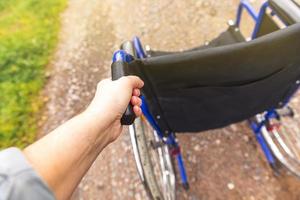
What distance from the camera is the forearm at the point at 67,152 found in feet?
2.36

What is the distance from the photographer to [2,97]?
2430 millimetres

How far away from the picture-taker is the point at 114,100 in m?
0.89

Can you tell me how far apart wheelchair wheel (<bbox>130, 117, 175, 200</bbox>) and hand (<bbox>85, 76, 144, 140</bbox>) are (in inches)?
8.1

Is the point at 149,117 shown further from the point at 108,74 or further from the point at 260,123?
the point at 108,74

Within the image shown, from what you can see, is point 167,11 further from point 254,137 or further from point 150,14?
point 254,137

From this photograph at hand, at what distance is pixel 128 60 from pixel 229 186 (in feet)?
3.65

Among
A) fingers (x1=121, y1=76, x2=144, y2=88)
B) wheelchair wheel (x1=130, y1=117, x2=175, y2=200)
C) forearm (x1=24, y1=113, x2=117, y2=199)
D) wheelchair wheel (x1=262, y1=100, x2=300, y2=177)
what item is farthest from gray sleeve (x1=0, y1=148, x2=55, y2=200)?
wheelchair wheel (x1=262, y1=100, x2=300, y2=177)

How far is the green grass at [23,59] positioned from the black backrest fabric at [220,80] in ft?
4.56

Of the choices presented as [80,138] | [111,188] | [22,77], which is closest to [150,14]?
[22,77]

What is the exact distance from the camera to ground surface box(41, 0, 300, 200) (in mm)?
1752

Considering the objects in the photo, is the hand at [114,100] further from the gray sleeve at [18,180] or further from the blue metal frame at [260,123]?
the blue metal frame at [260,123]

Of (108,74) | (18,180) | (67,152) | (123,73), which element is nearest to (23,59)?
(108,74)

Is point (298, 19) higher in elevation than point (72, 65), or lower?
lower

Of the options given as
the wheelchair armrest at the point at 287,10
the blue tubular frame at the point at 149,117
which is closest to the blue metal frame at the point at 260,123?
the wheelchair armrest at the point at 287,10
